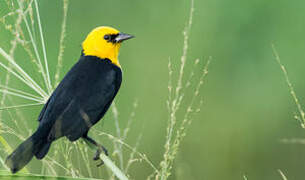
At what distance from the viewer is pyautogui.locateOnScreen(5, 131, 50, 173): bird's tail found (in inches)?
70.7

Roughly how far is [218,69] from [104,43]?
254 centimetres

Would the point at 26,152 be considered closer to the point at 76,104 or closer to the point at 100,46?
the point at 76,104

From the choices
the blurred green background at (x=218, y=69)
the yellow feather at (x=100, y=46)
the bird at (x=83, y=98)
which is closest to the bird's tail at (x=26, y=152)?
the bird at (x=83, y=98)

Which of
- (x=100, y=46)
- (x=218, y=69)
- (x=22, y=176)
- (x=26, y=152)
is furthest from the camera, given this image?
(x=218, y=69)

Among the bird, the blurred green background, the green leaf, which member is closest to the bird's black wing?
the bird

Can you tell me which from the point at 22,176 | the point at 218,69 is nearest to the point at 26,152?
the point at 22,176

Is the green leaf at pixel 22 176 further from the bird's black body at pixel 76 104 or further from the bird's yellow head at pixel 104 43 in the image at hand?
the bird's yellow head at pixel 104 43

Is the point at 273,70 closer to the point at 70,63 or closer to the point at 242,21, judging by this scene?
the point at 242,21

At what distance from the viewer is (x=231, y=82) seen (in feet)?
17.8

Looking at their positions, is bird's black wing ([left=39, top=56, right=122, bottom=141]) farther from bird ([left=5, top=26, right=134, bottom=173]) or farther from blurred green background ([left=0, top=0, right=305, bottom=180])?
blurred green background ([left=0, top=0, right=305, bottom=180])

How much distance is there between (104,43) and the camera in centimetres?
302

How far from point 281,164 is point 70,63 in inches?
84.6

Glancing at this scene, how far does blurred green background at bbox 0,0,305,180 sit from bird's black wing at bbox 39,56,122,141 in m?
2.09

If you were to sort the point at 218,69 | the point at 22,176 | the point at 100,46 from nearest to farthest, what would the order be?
the point at 22,176 → the point at 100,46 → the point at 218,69
